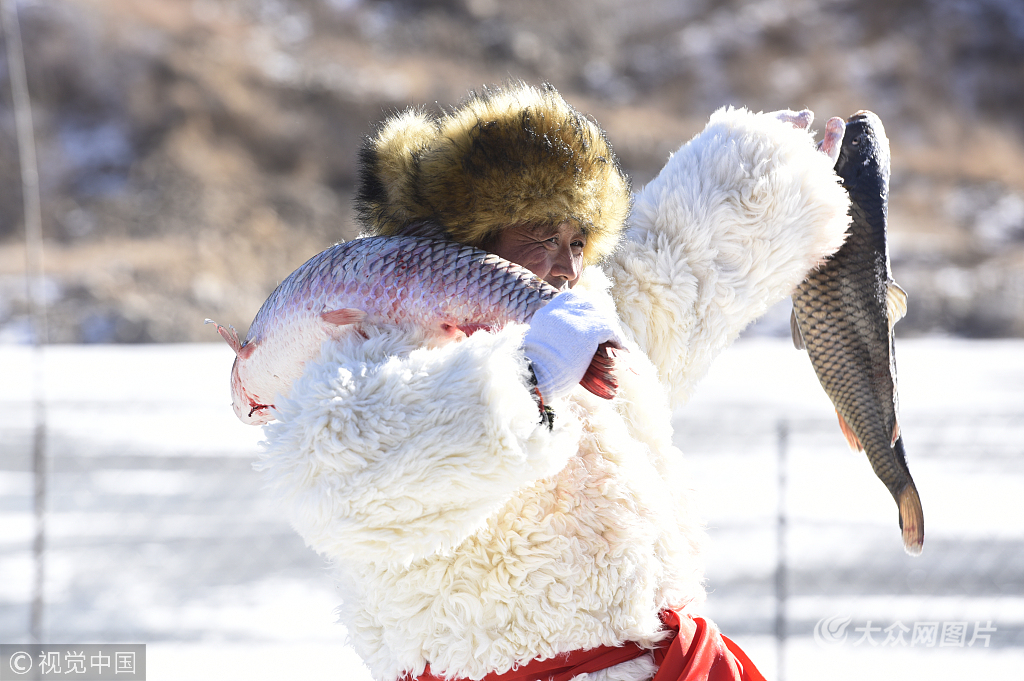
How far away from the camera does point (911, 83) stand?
16750mm

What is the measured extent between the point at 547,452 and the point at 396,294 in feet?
0.71

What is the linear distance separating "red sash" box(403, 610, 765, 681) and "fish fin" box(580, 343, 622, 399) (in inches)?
12.4

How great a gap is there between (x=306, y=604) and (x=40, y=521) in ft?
3.12

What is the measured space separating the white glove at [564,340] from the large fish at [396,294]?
28 millimetres

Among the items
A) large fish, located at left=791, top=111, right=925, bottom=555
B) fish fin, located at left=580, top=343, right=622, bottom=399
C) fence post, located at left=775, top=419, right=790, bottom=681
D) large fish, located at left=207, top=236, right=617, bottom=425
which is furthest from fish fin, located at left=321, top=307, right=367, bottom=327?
fence post, located at left=775, top=419, right=790, bottom=681

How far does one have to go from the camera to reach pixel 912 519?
1153mm

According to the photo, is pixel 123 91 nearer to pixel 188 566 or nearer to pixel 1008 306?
pixel 188 566

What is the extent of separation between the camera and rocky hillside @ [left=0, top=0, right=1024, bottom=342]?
39.5ft

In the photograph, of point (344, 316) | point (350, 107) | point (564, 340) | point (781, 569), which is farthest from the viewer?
point (350, 107)

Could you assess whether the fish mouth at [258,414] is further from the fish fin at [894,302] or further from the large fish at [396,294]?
the fish fin at [894,302]

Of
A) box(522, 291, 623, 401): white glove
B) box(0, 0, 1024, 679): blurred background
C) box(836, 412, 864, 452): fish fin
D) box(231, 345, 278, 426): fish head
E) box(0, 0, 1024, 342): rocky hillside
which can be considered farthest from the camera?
box(0, 0, 1024, 342): rocky hillside

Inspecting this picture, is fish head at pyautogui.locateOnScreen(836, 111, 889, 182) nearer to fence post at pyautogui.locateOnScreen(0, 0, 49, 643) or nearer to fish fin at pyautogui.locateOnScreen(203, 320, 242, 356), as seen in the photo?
fish fin at pyautogui.locateOnScreen(203, 320, 242, 356)
